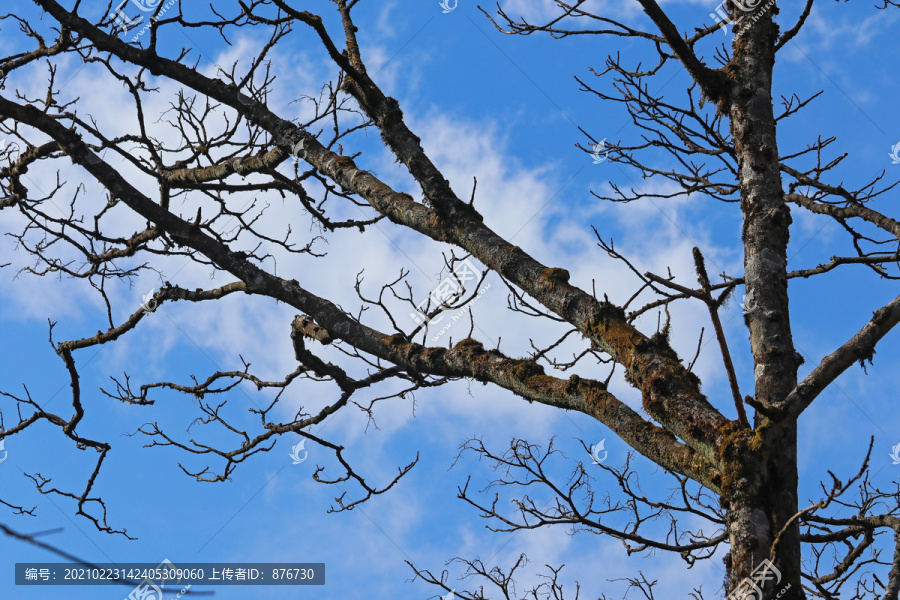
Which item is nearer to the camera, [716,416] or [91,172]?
[716,416]

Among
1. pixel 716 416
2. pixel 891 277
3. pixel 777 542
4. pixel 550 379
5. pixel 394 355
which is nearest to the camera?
pixel 777 542

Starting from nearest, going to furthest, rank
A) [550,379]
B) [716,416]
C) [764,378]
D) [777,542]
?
[777,542] → [716,416] → [764,378] → [550,379]

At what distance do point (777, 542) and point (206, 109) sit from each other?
4413 millimetres

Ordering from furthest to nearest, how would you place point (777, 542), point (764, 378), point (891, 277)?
point (891, 277)
point (764, 378)
point (777, 542)

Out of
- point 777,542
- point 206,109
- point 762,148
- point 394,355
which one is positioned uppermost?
point 206,109

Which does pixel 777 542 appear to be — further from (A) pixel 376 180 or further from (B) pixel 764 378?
(A) pixel 376 180

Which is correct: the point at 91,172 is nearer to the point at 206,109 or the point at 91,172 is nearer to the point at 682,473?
the point at 206,109

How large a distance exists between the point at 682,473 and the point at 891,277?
271 centimetres

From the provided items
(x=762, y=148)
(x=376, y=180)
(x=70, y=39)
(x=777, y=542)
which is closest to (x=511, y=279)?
(x=376, y=180)

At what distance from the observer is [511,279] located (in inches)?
133

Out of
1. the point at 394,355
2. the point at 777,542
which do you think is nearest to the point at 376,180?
the point at 394,355

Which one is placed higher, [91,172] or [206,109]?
[206,109]

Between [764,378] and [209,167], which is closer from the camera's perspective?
[764,378]

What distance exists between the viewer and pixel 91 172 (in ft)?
13.3
